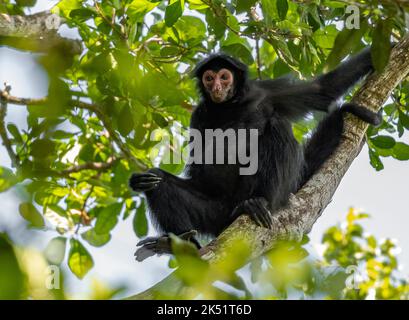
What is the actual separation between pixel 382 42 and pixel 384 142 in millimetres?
3875

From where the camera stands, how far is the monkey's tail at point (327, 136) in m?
5.84

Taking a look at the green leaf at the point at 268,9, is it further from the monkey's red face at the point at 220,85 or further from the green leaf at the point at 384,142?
the green leaf at the point at 384,142

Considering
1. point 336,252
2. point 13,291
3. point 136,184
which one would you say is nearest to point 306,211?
point 136,184

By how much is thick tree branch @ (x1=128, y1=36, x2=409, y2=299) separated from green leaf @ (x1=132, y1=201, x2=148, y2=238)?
2728mm

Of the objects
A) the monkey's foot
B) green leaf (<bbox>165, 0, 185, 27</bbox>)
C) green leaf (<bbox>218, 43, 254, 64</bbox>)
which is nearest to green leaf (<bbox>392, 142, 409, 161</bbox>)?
green leaf (<bbox>218, 43, 254, 64</bbox>)

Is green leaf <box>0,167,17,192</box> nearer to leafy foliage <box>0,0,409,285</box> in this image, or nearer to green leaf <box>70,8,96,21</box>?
leafy foliage <box>0,0,409,285</box>

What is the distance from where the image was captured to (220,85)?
6.98 metres

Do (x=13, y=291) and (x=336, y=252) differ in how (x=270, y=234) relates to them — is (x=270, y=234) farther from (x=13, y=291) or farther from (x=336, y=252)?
(x=336, y=252)

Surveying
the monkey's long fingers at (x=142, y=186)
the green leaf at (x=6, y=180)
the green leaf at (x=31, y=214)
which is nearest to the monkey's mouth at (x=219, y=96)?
the monkey's long fingers at (x=142, y=186)

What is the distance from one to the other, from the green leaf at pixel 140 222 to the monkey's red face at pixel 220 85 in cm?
182

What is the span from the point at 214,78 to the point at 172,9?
1.46m

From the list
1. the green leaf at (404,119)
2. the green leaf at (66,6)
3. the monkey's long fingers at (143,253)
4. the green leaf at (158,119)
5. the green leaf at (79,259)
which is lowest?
the green leaf at (79,259)

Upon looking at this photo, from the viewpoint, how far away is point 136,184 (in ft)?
19.9
